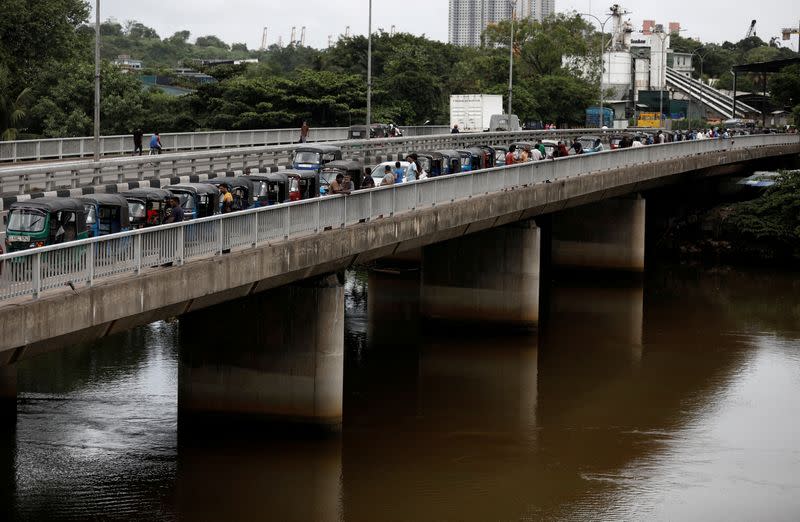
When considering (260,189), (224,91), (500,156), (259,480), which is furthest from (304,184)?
(224,91)

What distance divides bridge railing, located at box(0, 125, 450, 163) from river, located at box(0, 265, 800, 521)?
7.61 metres

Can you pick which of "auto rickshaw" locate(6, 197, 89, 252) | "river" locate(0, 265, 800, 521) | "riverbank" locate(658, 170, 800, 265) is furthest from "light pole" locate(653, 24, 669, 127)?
"auto rickshaw" locate(6, 197, 89, 252)

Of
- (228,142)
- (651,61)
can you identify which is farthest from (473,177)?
(651,61)

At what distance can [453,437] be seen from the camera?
101 feet

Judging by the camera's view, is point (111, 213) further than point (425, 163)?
No

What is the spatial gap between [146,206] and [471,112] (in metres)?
57.6

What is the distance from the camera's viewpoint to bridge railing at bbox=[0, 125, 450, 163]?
45094mm

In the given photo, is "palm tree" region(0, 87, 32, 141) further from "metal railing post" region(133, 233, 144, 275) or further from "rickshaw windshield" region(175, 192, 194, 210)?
"metal railing post" region(133, 233, 144, 275)

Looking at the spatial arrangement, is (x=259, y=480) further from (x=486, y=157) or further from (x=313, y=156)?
(x=486, y=157)

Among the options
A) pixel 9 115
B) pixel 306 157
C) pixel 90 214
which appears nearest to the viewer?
pixel 90 214

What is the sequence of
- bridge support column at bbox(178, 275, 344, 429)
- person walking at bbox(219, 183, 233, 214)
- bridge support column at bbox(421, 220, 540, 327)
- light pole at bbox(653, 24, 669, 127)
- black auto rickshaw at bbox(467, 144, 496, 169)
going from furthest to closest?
1. light pole at bbox(653, 24, 669, 127)
2. black auto rickshaw at bbox(467, 144, 496, 169)
3. bridge support column at bbox(421, 220, 540, 327)
4. person walking at bbox(219, 183, 233, 214)
5. bridge support column at bbox(178, 275, 344, 429)

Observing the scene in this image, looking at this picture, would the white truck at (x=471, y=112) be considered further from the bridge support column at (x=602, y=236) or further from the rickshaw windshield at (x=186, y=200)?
the rickshaw windshield at (x=186, y=200)

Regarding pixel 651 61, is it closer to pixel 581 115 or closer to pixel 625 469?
pixel 581 115

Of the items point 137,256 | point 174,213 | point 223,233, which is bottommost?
point 137,256
